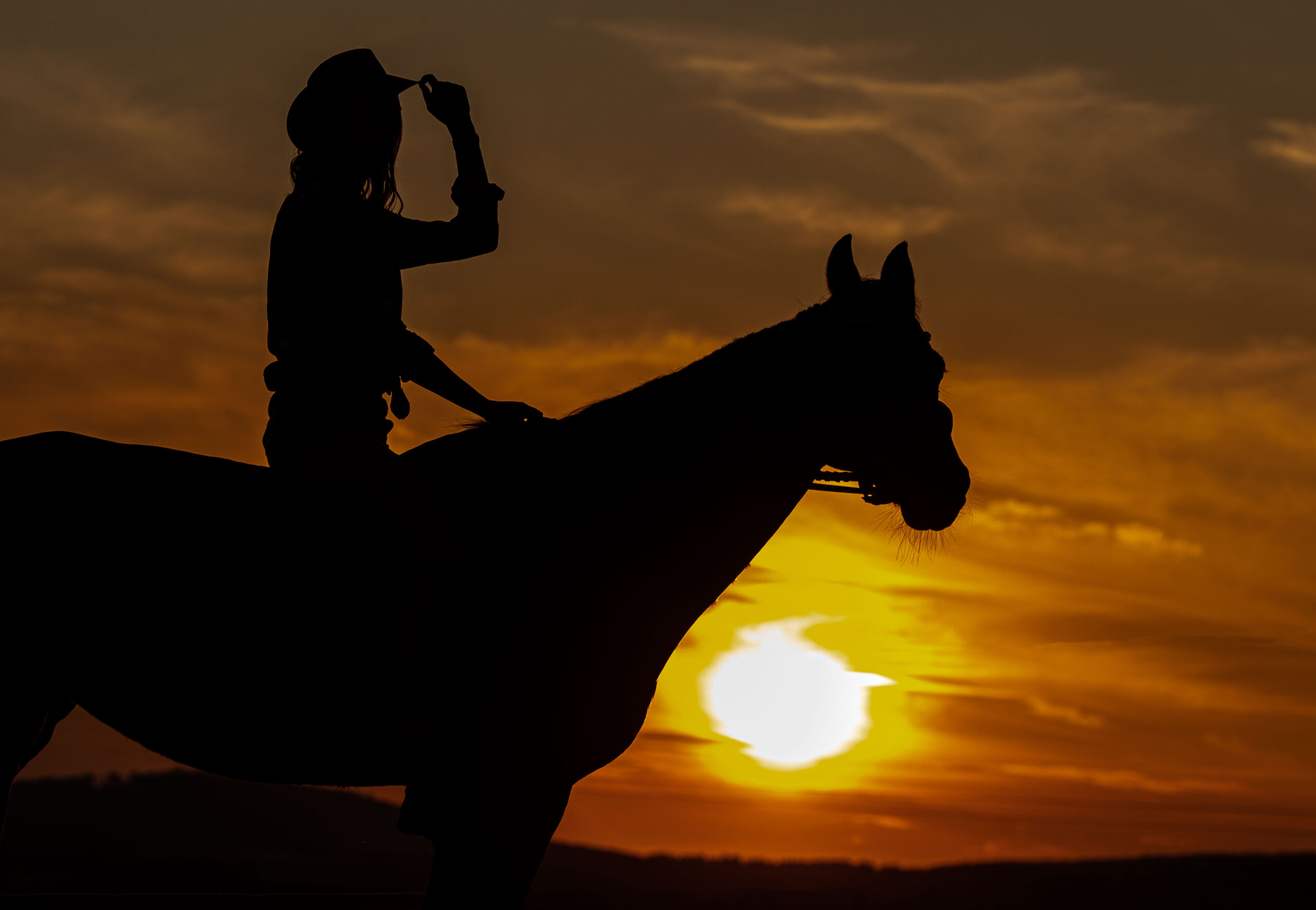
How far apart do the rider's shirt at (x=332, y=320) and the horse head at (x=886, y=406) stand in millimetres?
2098

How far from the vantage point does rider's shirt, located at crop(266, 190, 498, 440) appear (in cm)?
582

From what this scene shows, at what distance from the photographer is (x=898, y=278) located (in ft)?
20.7

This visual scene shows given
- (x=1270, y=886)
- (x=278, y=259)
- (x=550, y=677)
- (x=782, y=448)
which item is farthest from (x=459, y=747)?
(x=1270, y=886)

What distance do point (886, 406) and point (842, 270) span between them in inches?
29.8

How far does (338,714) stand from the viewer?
5.85 m

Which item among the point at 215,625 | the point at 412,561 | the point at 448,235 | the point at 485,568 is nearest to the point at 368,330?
the point at 448,235

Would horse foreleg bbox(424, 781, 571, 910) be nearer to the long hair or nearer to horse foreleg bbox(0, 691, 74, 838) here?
horse foreleg bbox(0, 691, 74, 838)

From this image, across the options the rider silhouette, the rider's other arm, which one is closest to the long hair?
the rider silhouette

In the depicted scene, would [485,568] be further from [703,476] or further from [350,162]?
[350,162]

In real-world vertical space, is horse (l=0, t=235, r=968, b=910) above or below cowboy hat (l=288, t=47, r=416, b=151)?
below

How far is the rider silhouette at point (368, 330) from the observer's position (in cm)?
563

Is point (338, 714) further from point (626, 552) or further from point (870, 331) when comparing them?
point (870, 331)

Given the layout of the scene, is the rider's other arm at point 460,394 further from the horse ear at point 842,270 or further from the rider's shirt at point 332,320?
the horse ear at point 842,270

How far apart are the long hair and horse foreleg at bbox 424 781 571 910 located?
299cm
